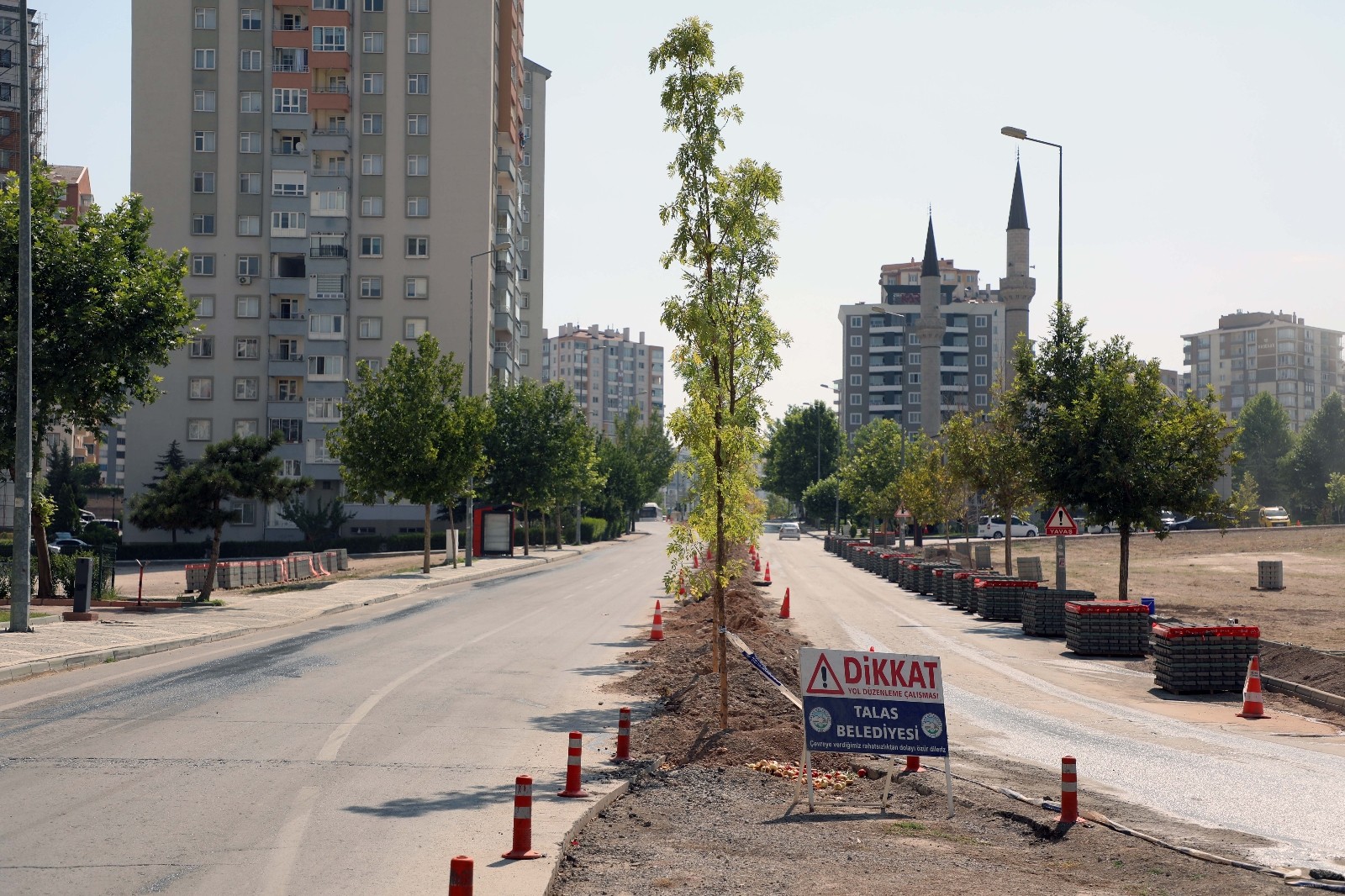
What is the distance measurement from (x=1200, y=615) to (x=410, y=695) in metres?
22.1

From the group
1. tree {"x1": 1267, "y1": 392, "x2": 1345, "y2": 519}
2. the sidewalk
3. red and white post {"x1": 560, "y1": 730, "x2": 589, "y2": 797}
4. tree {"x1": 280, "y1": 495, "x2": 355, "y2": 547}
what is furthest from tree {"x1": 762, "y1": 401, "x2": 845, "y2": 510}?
red and white post {"x1": 560, "y1": 730, "x2": 589, "y2": 797}

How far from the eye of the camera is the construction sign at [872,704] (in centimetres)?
971

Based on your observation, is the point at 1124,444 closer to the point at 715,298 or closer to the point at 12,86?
the point at 715,298

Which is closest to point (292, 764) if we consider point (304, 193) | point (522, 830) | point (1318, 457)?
point (522, 830)

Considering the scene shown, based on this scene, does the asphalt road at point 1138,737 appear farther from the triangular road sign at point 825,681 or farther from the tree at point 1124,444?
the tree at point 1124,444

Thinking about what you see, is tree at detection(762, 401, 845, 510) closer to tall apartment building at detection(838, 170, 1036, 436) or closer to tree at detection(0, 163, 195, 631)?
tall apartment building at detection(838, 170, 1036, 436)

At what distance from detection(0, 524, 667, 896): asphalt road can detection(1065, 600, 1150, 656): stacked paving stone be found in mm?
9282

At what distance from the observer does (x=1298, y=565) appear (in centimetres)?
5150

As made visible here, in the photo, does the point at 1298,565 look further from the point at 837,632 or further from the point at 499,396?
the point at 499,396

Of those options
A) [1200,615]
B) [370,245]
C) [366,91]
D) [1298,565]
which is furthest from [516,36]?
[1200,615]

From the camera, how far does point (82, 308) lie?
83.7 ft

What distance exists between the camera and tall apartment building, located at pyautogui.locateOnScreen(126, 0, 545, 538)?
7550 centimetres

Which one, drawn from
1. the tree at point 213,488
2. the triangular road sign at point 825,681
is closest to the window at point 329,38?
the tree at point 213,488

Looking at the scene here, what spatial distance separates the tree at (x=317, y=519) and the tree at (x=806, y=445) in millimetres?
72420
